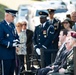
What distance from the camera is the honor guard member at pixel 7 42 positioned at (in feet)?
29.7

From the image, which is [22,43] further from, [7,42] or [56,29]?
[7,42]

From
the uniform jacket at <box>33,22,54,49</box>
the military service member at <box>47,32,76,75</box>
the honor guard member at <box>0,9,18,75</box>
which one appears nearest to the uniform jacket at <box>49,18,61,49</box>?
the uniform jacket at <box>33,22,54,49</box>

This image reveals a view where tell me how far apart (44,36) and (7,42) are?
1.72m

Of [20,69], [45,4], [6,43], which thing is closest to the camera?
[6,43]

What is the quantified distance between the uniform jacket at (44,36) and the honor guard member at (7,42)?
1451mm

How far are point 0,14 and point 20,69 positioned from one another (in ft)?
93.2

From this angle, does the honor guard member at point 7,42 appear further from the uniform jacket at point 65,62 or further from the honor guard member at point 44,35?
the uniform jacket at point 65,62

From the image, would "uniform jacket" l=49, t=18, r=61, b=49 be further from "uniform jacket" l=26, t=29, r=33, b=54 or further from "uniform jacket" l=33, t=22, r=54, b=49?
"uniform jacket" l=26, t=29, r=33, b=54

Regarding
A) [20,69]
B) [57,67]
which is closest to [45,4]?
[20,69]

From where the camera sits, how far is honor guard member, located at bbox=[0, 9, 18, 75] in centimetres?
906

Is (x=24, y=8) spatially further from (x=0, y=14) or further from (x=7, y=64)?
(x=7, y=64)

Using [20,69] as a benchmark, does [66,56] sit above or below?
above

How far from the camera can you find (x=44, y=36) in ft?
34.8

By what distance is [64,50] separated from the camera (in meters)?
7.76
